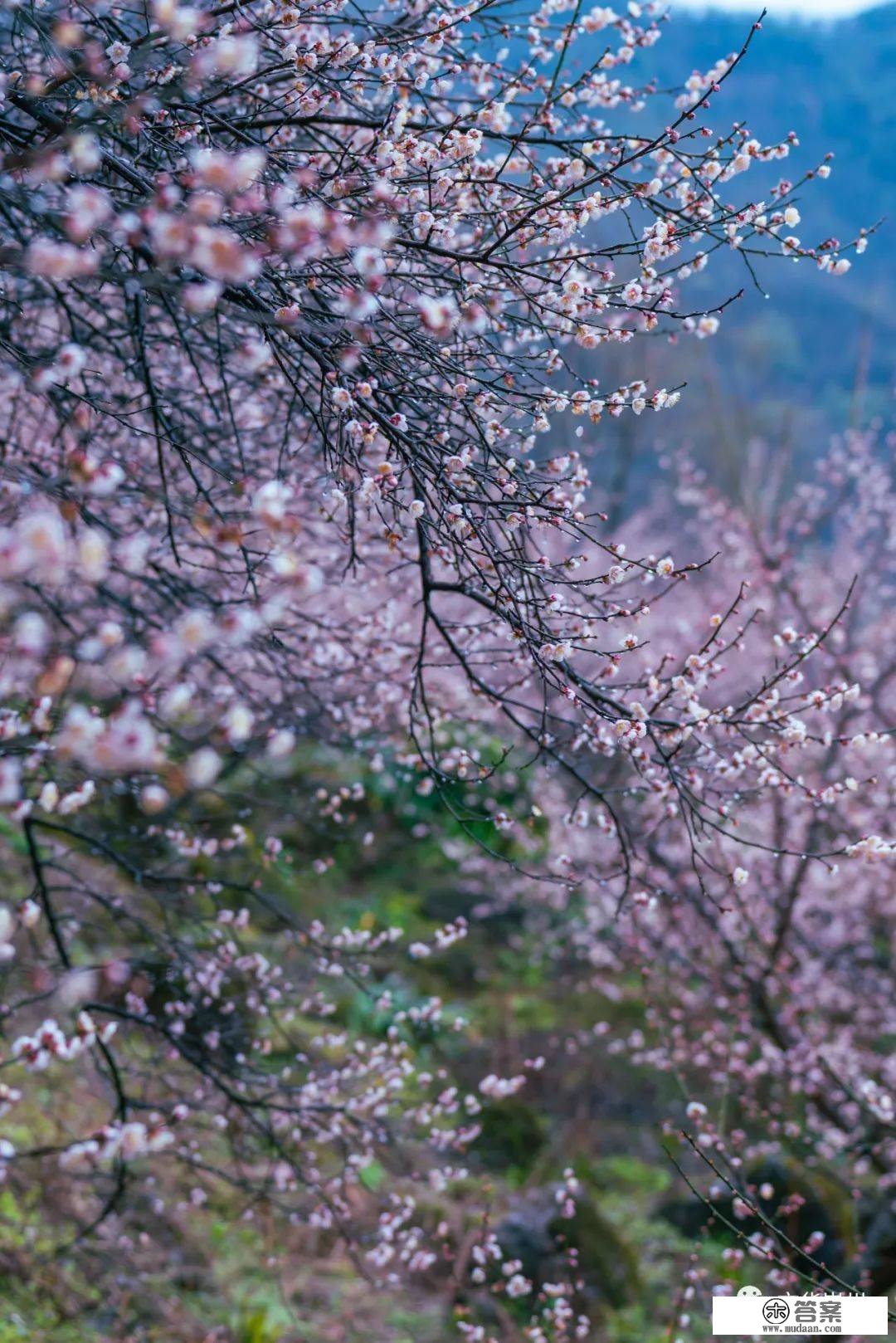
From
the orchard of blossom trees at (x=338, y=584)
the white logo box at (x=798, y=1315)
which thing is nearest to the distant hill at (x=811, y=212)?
the orchard of blossom trees at (x=338, y=584)

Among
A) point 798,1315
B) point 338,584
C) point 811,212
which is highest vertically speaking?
point 811,212

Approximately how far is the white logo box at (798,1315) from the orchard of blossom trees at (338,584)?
0.48 feet

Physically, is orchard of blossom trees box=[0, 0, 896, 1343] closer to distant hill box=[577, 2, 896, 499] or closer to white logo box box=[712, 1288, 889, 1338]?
white logo box box=[712, 1288, 889, 1338]

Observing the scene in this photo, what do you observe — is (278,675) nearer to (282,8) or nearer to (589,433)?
(282,8)

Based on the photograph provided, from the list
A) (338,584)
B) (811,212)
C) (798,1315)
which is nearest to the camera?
(338,584)

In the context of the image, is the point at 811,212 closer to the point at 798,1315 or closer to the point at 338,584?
the point at 338,584

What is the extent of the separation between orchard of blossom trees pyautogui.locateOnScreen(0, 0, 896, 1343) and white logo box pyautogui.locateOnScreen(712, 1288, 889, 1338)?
147 millimetres

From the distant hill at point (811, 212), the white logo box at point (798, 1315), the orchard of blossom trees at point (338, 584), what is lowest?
the white logo box at point (798, 1315)

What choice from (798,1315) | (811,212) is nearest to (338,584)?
(798,1315)

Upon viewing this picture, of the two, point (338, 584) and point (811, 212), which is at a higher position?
point (811, 212)

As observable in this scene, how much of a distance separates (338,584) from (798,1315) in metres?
3.95

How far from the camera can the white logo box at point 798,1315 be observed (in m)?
3.98

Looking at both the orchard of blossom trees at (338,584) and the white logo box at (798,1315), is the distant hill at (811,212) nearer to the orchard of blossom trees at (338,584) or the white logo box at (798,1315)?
the orchard of blossom trees at (338,584)

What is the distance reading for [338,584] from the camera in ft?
11.3
